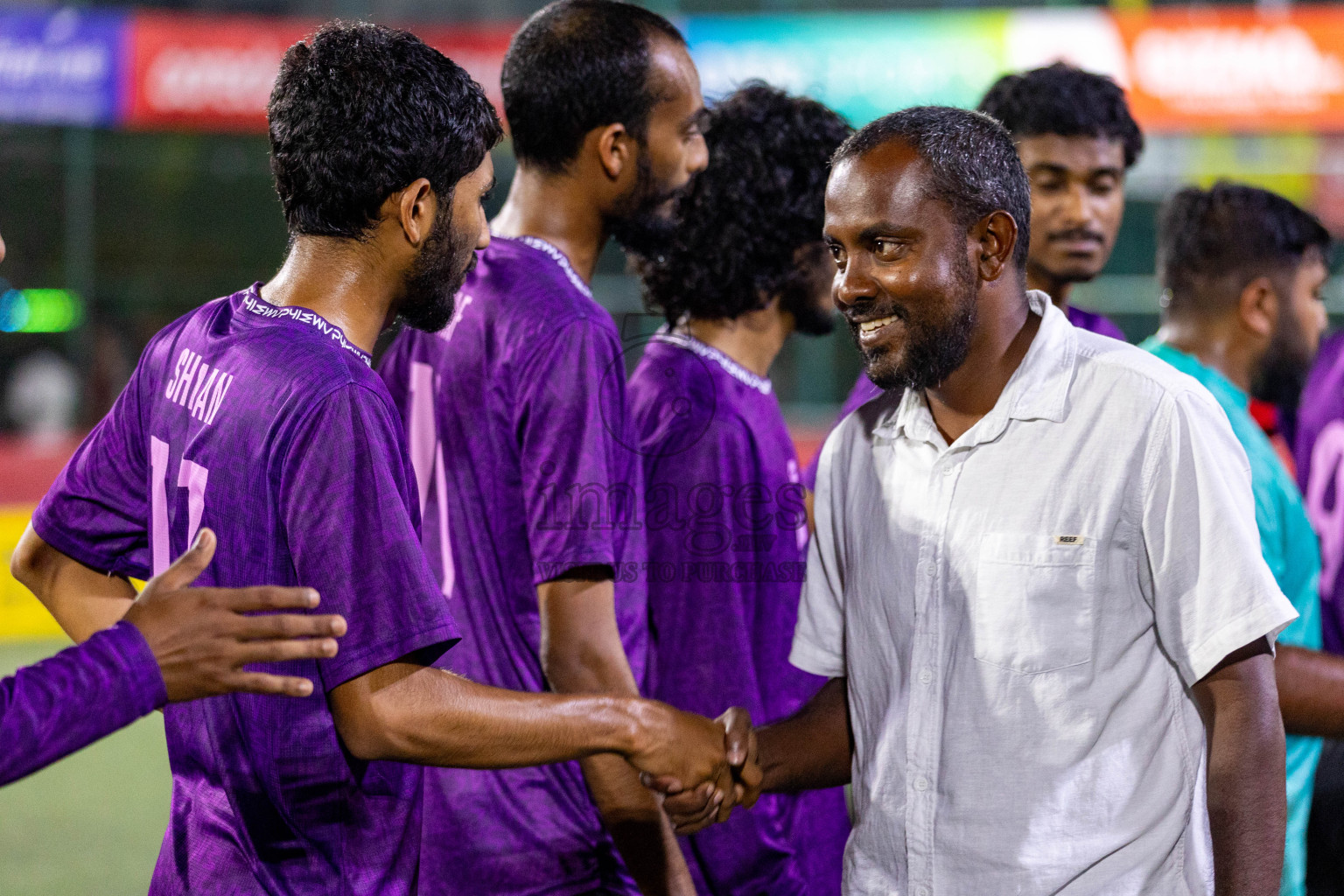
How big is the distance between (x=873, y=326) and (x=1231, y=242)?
6.43 feet

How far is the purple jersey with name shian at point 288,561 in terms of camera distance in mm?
1827

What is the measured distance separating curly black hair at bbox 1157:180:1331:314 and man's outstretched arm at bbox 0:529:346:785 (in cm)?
288

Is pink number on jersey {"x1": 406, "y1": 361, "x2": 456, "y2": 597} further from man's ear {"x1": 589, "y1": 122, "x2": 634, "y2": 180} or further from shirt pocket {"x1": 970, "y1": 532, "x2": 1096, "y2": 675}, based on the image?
shirt pocket {"x1": 970, "y1": 532, "x2": 1096, "y2": 675}

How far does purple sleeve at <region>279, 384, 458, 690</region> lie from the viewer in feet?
5.97

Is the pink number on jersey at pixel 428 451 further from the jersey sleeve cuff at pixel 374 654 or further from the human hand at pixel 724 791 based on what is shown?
the jersey sleeve cuff at pixel 374 654

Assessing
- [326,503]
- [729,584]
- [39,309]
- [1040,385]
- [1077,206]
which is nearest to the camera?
[326,503]

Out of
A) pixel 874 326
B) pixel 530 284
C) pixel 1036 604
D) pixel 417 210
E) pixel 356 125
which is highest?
pixel 356 125

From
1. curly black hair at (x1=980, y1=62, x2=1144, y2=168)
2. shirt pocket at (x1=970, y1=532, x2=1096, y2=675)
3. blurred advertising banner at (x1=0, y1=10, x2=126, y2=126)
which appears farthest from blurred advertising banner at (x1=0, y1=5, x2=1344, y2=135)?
shirt pocket at (x1=970, y1=532, x2=1096, y2=675)

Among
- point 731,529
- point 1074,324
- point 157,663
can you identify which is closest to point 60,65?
point 731,529

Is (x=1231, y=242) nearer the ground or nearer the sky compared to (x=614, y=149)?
nearer the ground

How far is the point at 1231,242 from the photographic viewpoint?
145 inches

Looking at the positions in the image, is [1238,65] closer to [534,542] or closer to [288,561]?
[534,542]

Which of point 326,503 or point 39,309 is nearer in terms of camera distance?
point 326,503

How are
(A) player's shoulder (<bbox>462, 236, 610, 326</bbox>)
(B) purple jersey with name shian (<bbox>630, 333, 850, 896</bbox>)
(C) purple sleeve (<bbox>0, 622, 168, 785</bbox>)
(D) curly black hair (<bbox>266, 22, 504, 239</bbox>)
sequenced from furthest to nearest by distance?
(B) purple jersey with name shian (<bbox>630, 333, 850, 896</bbox>) → (A) player's shoulder (<bbox>462, 236, 610, 326</bbox>) → (D) curly black hair (<bbox>266, 22, 504, 239</bbox>) → (C) purple sleeve (<bbox>0, 622, 168, 785</bbox>)
